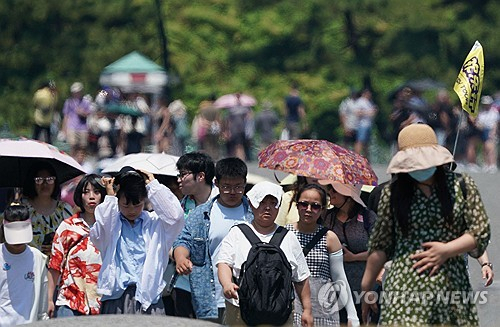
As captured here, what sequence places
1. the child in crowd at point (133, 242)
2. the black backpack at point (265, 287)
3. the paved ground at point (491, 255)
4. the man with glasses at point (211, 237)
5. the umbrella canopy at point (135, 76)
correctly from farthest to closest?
the umbrella canopy at point (135, 76), the paved ground at point (491, 255), the man with glasses at point (211, 237), the child in crowd at point (133, 242), the black backpack at point (265, 287)

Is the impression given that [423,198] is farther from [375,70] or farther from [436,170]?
[375,70]

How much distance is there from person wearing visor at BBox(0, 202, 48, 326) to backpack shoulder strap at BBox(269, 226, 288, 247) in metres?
1.66

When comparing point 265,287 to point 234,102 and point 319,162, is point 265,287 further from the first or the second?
point 234,102

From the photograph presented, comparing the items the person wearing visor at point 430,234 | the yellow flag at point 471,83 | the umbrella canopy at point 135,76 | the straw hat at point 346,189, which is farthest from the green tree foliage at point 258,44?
the person wearing visor at point 430,234

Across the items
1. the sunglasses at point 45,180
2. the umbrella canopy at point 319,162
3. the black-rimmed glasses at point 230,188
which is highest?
the umbrella canopy at point 319,162

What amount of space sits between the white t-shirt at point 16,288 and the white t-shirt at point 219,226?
1.15 metres

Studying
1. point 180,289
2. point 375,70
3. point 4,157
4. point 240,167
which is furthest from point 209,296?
point 375,70

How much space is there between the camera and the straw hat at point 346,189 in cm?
1034

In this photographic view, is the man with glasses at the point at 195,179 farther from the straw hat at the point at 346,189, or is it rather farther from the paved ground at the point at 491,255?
the paved ground at the point at 491,255

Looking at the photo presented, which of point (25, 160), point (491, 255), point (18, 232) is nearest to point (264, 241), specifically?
point (18, 232)

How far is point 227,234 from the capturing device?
960cm

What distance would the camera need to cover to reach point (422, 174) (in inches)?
296

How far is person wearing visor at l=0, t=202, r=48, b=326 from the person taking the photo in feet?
32.1

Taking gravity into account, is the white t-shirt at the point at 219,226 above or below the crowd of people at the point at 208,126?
below
